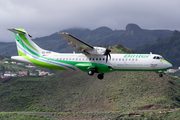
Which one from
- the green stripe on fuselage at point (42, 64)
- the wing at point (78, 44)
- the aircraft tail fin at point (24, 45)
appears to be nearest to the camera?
the wing at point (78, 44)

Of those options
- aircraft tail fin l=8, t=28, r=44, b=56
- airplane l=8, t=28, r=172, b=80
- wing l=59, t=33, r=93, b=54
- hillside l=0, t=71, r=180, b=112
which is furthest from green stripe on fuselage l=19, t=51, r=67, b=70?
hillside l=0, t=71, r=180, b=112

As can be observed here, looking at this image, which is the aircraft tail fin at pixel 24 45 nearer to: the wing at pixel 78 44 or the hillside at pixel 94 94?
the wing at pixel 78 44

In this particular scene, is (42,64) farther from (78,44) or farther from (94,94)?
(94,94)

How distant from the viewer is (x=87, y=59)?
38906 millimetres

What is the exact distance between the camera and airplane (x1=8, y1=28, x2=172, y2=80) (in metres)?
35.9

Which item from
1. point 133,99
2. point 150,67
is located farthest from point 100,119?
point 150,67

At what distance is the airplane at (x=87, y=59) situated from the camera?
35.9m

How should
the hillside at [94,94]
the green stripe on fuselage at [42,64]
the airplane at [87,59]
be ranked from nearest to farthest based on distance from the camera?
the airplane at [87,59]
the green stripe on fuselage at [42,64]
the hillside at [94,94]

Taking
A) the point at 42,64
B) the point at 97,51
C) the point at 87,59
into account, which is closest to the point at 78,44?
the point at 97,51

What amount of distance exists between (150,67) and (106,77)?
3913 cm

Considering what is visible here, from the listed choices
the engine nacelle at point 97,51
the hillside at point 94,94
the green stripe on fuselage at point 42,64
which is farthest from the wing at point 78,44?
the hillside at point 94,94

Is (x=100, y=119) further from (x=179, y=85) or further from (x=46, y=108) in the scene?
(x=179, y=85)

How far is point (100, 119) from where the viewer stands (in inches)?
2149

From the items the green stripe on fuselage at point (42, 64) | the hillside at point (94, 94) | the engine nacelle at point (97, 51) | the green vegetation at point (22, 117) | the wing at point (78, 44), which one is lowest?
the green vegetation at point (22, 117)
